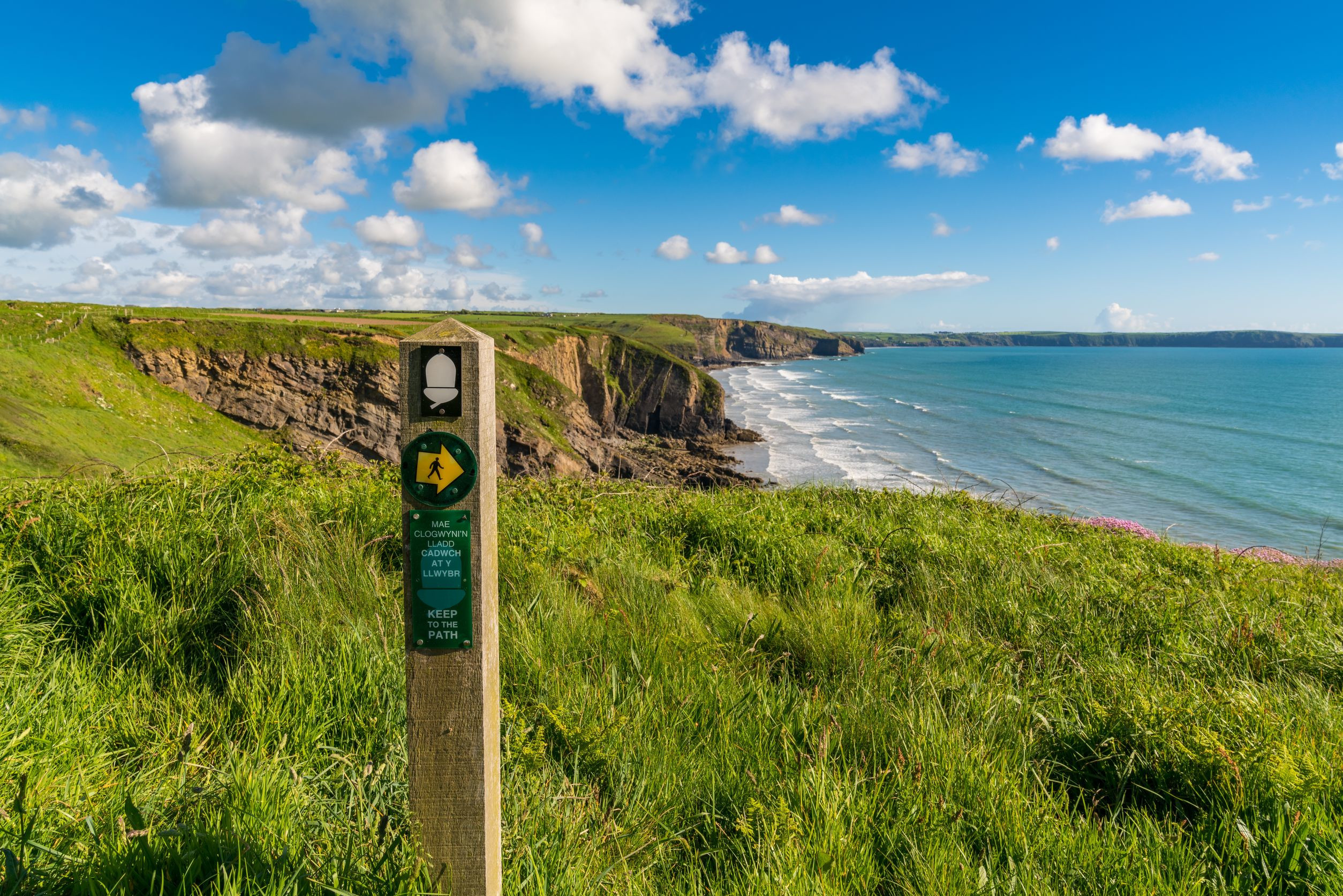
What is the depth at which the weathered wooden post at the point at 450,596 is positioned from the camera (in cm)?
172

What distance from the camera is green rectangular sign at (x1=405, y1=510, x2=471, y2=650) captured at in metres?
1.74

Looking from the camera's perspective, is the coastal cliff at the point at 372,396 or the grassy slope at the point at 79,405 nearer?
the grassy slope at the point at 79,405

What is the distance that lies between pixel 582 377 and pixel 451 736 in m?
62.1

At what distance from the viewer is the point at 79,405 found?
22156 millimetres

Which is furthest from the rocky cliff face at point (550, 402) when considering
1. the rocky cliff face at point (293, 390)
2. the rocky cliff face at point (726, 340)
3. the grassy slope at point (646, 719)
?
the rocky cliff face at point (726, 340)

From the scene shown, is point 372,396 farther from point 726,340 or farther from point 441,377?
point 726,340

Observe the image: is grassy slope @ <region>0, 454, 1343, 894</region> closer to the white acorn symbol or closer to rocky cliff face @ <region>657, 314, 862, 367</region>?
the white acorn symbol

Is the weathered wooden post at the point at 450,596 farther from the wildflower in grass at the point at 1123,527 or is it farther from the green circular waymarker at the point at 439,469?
the wildflower in grass at the point at 1123,527

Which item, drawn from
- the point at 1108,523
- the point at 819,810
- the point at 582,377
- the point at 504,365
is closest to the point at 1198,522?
the point at 1108,523

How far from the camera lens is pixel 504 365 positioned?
4406 centimetres

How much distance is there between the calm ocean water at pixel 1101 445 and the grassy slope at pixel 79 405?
23814mm

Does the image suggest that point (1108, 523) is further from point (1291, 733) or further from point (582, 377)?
point (582, 377)

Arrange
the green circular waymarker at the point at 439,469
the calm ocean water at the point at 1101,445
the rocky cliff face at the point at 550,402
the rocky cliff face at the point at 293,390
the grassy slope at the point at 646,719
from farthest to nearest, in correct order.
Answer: the rocky cliff face at the point at 550,402, the calm ocean water at the point at 1101,445, the rocky cliff face at the point at 293,390, the grassy slope at the point at 646,719, the green circular waymarker at the point at 439,469

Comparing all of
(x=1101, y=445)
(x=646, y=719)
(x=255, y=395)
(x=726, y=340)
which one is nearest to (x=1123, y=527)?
(x=646, y=719)
